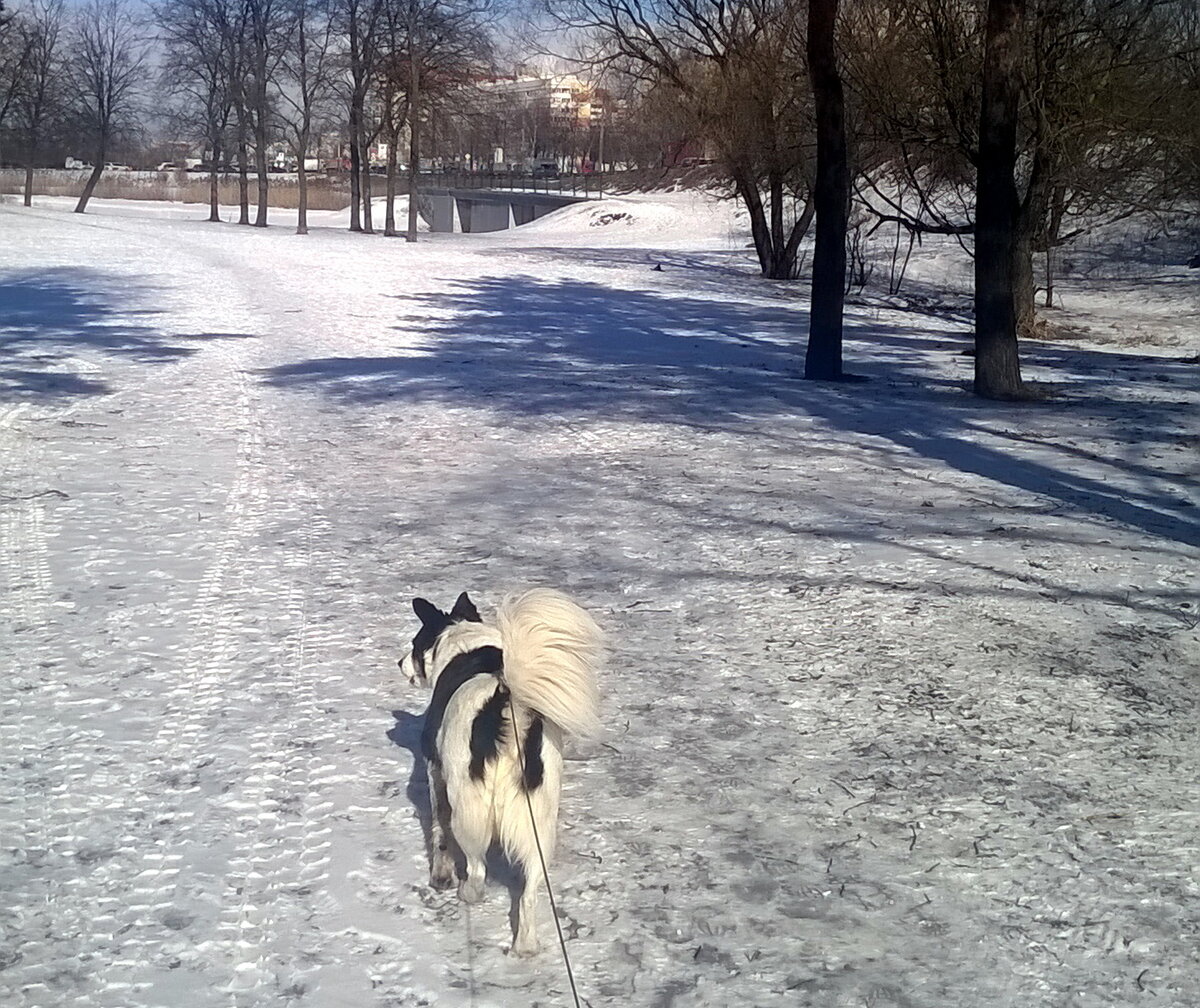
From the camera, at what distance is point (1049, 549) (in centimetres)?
723

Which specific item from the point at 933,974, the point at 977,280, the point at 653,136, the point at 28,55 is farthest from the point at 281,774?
the point at 28,55

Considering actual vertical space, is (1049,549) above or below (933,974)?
above

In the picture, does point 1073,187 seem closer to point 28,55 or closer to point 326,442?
point 326,442

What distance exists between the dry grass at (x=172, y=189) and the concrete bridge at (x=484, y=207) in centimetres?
628

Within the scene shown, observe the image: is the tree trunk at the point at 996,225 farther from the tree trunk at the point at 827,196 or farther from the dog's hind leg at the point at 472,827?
the dog's hind leg at the point at 472,827

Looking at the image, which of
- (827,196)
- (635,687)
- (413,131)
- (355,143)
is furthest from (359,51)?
(635,687)

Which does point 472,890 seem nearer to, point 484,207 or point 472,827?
point 472,827

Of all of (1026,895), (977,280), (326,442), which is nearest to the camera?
(1026,895)

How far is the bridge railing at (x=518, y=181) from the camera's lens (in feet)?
257

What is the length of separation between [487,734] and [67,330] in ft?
48.1

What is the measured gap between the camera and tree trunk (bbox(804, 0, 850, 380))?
44.6 ft

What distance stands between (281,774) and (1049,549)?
15.4ft

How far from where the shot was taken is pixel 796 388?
44.6 ft

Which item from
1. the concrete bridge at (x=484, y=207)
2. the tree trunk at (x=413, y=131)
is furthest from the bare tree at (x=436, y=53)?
the concrete bridge at (x=484, y=207)
